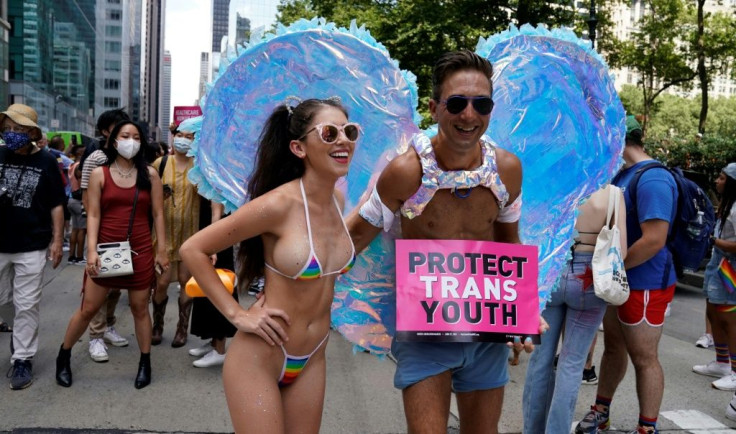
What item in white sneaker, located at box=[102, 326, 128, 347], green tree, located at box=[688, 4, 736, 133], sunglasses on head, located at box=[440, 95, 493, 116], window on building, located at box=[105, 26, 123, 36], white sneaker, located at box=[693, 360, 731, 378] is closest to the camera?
sunglasses on head, located at box=[440, 95, 493, 116]

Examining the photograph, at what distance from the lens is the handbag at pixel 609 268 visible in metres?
3.54

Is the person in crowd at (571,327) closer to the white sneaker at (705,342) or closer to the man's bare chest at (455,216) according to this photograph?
the man's bare chest at (455,216)

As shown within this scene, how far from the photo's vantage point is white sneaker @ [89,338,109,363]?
18.6ft

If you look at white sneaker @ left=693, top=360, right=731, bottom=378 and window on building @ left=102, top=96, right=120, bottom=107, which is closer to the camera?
white sneaker @ left=693, top=360, right=731, bottom=378

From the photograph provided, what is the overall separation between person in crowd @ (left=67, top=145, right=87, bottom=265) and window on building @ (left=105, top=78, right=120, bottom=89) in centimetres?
11041

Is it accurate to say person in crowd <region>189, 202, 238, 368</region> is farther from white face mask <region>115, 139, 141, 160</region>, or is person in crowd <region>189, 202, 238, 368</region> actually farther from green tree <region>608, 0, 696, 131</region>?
green tree <region>608, 0, 696, 131</region>

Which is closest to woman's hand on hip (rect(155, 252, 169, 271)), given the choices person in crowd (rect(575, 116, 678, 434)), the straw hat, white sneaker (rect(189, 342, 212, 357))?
white sneaker (rect(189, 342, 212, 357))

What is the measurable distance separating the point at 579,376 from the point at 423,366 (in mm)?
1538

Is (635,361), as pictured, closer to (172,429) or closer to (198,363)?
(172,429)

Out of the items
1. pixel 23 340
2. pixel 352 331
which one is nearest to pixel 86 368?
pixel 23 340

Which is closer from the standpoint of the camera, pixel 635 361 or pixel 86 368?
pixel 635 361

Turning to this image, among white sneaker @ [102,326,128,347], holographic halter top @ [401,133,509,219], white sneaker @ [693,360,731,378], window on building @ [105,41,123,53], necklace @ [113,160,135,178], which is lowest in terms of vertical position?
white sneaker @ [102,326,128,347]

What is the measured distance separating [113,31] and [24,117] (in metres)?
115

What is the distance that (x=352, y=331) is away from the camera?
3.09 meters
